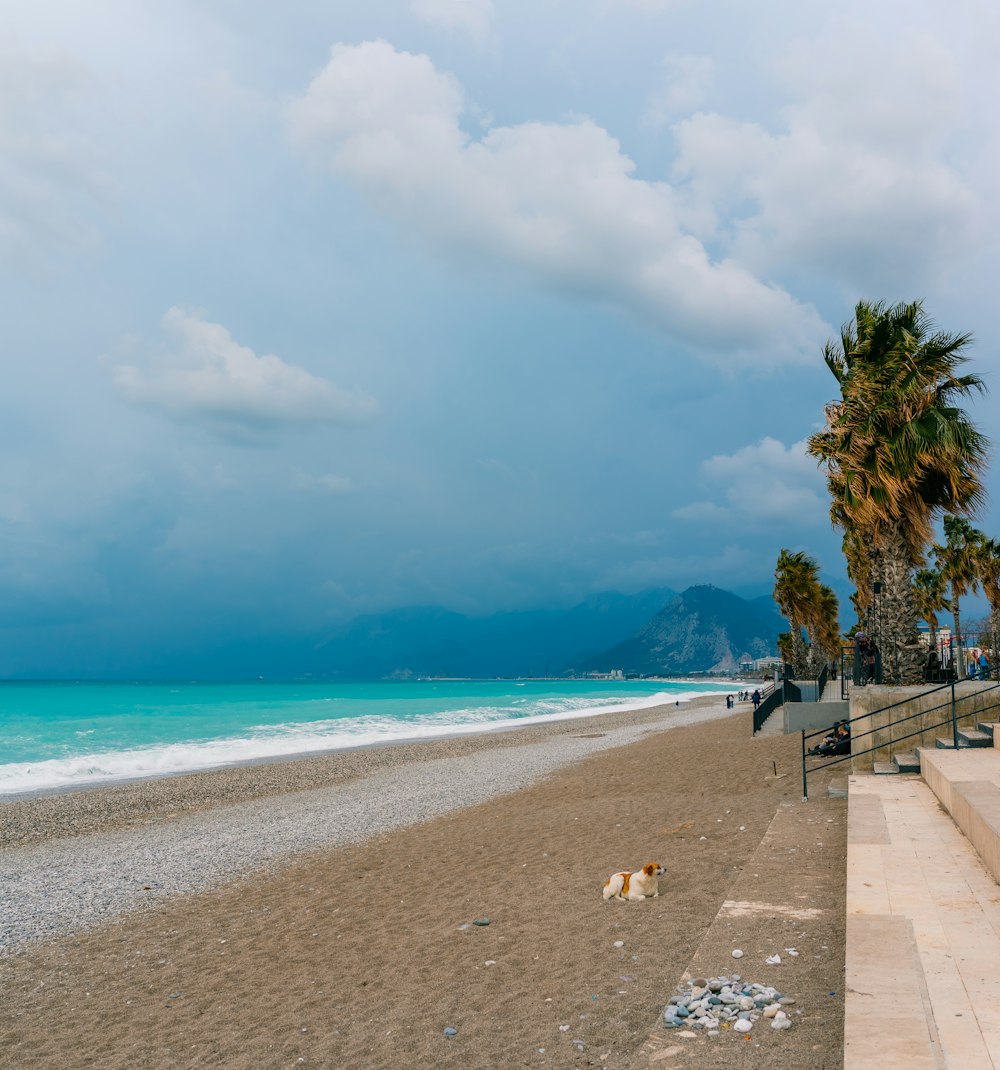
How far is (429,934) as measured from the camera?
340 inches

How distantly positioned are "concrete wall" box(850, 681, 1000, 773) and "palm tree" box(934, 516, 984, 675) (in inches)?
1430

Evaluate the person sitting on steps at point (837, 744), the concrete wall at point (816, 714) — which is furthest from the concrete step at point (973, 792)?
the concrete wall at point (816, 714)

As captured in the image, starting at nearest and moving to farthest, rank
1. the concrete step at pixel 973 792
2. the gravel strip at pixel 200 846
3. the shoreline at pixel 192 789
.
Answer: the concrete step at pixel 973 792 < the gravel strip at pixel 200 846 < the shoreline at pixel 192 789

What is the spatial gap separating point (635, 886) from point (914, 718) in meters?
8.13

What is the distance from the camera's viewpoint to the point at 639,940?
24.5 feet

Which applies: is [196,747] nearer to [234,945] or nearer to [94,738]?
[94,738]

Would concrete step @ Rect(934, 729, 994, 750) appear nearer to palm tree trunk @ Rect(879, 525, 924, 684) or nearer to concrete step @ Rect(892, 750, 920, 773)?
concrete step @ Rect(892, 750, 920, 773)

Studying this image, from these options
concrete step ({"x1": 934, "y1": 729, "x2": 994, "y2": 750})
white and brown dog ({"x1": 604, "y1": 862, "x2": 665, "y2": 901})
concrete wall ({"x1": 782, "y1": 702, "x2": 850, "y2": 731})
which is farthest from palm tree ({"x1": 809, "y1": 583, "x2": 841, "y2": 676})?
Answer: white and brown dog ({"x1": 604, "y1": 862, "x2": 665, "y2": 901})

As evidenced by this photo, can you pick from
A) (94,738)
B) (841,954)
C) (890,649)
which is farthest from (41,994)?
(94,738)

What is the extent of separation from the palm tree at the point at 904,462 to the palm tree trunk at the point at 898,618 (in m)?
0.02

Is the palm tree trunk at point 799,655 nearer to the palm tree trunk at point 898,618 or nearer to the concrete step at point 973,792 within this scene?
the palm tree trunk at point 898,618

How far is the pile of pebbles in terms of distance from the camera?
5.26 m

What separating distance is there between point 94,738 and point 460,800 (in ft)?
145

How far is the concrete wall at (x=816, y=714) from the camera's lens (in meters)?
20.2
